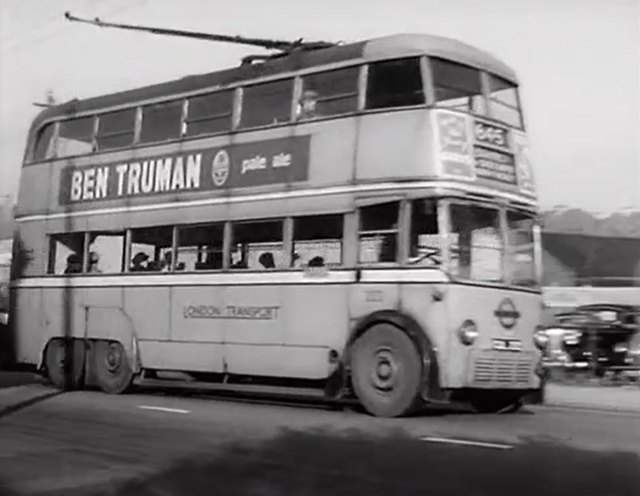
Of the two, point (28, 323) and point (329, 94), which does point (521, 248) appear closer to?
point (329, 94)

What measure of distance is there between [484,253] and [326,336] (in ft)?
6.92

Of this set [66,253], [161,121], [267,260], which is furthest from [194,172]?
[66,253]

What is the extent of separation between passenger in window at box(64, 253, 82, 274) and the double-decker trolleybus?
3 cm

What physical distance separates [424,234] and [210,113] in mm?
4062

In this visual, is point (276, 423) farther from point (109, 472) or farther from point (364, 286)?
point (109, 472)

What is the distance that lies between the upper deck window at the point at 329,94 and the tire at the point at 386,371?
2.70m

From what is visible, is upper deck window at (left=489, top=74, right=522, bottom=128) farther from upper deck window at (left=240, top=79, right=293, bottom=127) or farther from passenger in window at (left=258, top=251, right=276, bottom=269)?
passenger in window at (left=258, top=251, right=276, bottom=269)

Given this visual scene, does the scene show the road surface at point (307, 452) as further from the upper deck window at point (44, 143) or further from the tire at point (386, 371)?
the upper deck window at point (44, 143)

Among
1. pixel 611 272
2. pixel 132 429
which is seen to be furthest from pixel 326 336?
pixel 611 272

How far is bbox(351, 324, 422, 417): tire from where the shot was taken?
476 inches

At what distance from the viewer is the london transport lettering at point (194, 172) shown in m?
13.6

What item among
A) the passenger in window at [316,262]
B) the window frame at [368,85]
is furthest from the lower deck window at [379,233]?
the window frame at [368,85]

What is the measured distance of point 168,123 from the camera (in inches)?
608

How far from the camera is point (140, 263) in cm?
1555
